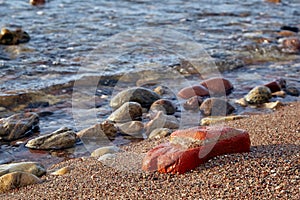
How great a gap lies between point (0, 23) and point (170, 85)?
153 inches

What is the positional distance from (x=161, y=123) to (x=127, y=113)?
391 millimetres

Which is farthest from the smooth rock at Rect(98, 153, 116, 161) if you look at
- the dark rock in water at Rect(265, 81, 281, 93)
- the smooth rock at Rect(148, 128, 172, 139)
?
the dark rock in water at Rect(265, 81, 281, 93)

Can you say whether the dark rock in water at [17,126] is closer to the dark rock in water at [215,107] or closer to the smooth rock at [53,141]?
the smooth rock at [53,141]

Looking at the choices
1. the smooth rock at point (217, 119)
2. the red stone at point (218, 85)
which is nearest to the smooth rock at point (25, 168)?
the smooth rock at point (217, 119)

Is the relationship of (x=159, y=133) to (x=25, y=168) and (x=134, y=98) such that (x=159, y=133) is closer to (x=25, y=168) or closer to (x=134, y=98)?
(x=134, y=98)

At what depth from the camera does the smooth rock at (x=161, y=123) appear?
16.1 ft

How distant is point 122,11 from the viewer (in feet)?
31.9

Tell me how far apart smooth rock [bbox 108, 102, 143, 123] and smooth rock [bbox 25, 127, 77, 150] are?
0.59 meters

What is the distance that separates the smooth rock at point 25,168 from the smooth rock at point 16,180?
0.46ft

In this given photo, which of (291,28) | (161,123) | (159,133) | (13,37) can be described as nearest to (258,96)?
(161,123)

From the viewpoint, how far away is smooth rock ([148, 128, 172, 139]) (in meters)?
4.67

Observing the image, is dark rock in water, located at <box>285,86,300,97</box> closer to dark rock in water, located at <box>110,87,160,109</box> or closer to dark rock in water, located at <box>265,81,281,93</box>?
dark rock in water, located at <box>265,81,281,93</box>

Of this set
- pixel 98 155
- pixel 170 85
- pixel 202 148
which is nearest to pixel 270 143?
pixel 202 148

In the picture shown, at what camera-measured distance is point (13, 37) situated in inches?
304
